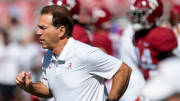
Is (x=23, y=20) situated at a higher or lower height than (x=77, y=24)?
lower

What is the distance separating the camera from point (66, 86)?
5211 mm

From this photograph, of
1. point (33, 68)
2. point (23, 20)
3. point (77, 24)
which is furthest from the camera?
point (23, 20)

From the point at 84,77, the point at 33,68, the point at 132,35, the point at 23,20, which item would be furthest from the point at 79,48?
the point at 23,20

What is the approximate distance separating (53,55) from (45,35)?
22 cm

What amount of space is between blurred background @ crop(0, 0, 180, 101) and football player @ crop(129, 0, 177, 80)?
12 centimetres

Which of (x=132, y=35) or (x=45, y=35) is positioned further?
(x=132, y=35)

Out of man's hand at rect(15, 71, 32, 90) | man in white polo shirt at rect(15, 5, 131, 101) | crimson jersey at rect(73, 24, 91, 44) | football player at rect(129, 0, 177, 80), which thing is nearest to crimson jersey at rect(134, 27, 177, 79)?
football player at rect(129, 0, 177, 80)

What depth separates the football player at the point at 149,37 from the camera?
22.8 ft

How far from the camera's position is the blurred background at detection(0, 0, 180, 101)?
730 cm

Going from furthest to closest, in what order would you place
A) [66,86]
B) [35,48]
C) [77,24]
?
[35,48]
[77,24]
[66,86]

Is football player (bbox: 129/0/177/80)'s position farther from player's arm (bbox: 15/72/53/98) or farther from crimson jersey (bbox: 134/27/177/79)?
player's arm (bbox: 15/72/53/98)

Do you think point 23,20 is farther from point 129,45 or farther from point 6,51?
point 129,45

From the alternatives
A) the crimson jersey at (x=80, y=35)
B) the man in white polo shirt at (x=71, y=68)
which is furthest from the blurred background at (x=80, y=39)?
the man in white polo shirt at (x=71, y=68)

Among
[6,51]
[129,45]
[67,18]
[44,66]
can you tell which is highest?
[67,18]
